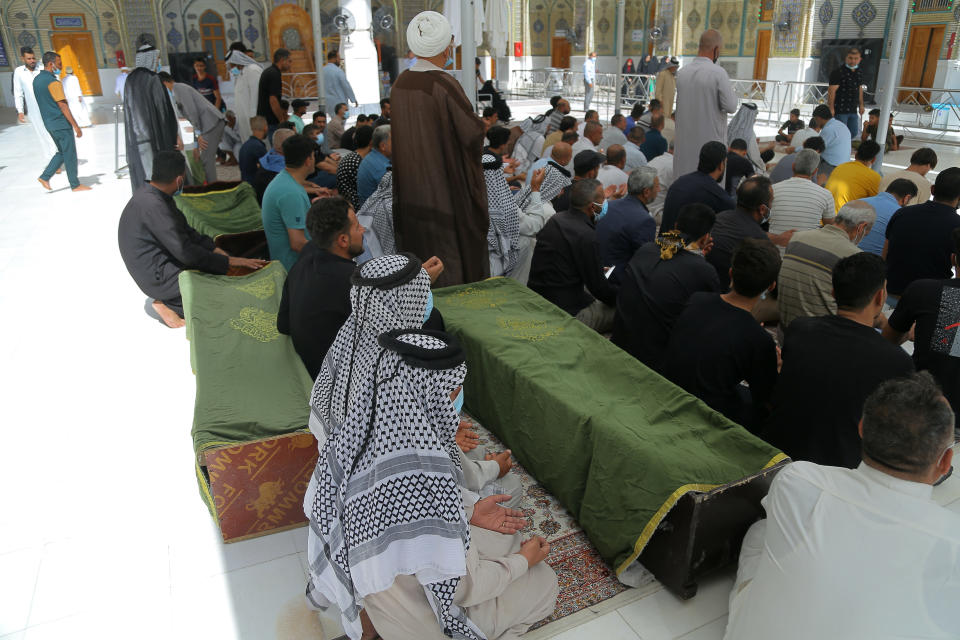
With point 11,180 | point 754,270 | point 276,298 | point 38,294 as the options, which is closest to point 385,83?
point 11,180

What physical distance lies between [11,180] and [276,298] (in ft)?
23.3

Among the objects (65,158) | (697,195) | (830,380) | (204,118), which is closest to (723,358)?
(830,380)

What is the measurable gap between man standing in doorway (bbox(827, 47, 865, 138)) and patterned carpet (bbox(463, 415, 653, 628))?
7000 millimetres

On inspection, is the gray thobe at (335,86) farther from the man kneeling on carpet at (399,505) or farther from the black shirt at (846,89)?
the man kneeling on carpet at (399,505)

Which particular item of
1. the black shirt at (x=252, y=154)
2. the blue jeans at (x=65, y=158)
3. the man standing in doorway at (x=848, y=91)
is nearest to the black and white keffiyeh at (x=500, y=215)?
the black shirt at (x=252, y=154)

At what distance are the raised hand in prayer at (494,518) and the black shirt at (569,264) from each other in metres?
1.67

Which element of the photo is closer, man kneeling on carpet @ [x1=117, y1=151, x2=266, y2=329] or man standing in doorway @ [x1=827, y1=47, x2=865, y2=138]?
man kneeling on carpet @ [x1=117, y1=151, x2=266, y2=329]

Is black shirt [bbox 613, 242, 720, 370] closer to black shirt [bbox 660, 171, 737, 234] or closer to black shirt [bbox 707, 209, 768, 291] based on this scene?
black shirt [bbox 707, 209, 768, 291]

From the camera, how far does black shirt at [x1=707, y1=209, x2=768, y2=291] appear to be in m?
3.64

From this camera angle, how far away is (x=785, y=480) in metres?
1.56

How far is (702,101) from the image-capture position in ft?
17.3

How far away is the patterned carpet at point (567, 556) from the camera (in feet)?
6.93

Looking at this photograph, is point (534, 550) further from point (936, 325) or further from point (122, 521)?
point (936, 325)

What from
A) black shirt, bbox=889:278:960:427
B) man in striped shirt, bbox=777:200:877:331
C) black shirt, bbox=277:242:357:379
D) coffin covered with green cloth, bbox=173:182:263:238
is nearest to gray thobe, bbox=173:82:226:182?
coffin covered with green cloth, bbox=173:182:263:238
